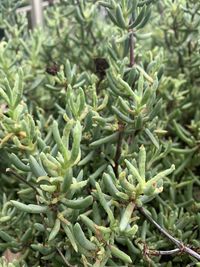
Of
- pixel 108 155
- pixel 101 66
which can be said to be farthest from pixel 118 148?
pixel 101 66

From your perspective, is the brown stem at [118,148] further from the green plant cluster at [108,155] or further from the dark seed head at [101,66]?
the dark seed head at [101,66]

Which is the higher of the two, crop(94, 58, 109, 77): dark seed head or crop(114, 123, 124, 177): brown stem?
crop(94, 58, 109, 77): dark seed head

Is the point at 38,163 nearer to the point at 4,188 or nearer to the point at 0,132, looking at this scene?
the point at 0,132

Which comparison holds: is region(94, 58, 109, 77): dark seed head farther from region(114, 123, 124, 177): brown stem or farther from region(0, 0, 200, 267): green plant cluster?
region(114, 123, 124, 177): brown stem

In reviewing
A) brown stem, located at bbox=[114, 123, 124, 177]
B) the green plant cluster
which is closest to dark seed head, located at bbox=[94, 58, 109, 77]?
the green plant cluster

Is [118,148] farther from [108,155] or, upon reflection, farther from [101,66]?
[101,66]

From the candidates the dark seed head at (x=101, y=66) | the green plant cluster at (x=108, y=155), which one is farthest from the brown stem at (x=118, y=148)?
the dark seed head at (x=101, y=66)

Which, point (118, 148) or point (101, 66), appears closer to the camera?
point (118, 148)

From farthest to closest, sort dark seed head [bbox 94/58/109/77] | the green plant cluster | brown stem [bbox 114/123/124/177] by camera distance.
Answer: dark seed head [bbox 94/58/109/77], brown stem [bbox 114/123/124/177], the green plant cluster

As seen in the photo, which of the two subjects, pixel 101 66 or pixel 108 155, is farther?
pixel 101 66
